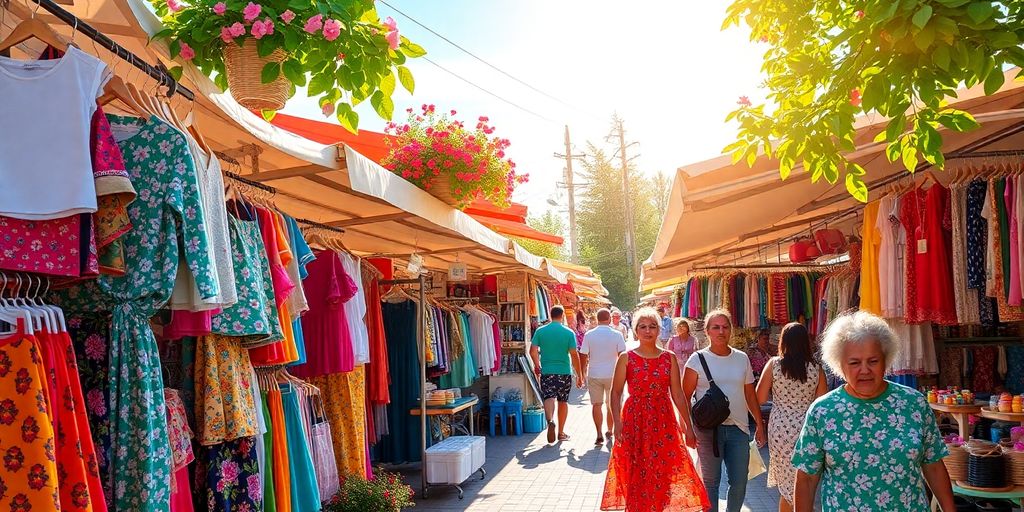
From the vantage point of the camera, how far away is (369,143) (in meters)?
9.86

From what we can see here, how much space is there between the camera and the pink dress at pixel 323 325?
226 inches

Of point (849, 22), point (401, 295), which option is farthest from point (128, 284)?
point (401, 295)

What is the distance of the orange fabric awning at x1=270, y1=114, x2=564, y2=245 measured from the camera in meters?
8.61

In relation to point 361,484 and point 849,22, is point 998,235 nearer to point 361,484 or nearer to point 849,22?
point 849,22

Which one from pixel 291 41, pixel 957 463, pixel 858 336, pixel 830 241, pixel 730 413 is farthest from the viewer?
pixel 830 241

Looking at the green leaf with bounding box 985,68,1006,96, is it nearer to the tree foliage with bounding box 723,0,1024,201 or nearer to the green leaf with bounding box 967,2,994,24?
the tree foliage with bounding box 723,0,1024,201

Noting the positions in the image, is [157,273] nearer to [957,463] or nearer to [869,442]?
[869,442]

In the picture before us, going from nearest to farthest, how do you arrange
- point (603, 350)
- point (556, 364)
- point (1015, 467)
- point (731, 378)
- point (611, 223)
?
point (1015, 467), point (731, 378), point (603, 350), point (556, 364), point (611, 223)

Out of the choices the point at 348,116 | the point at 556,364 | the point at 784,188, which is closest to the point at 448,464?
the point at 556,364

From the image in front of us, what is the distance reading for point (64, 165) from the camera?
245 centimetres

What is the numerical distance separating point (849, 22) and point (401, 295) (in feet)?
20.2

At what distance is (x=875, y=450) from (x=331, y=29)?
297 centimetres

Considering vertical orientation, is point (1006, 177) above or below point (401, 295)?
above

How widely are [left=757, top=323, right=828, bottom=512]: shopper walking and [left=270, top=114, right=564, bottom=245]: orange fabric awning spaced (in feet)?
14.0
